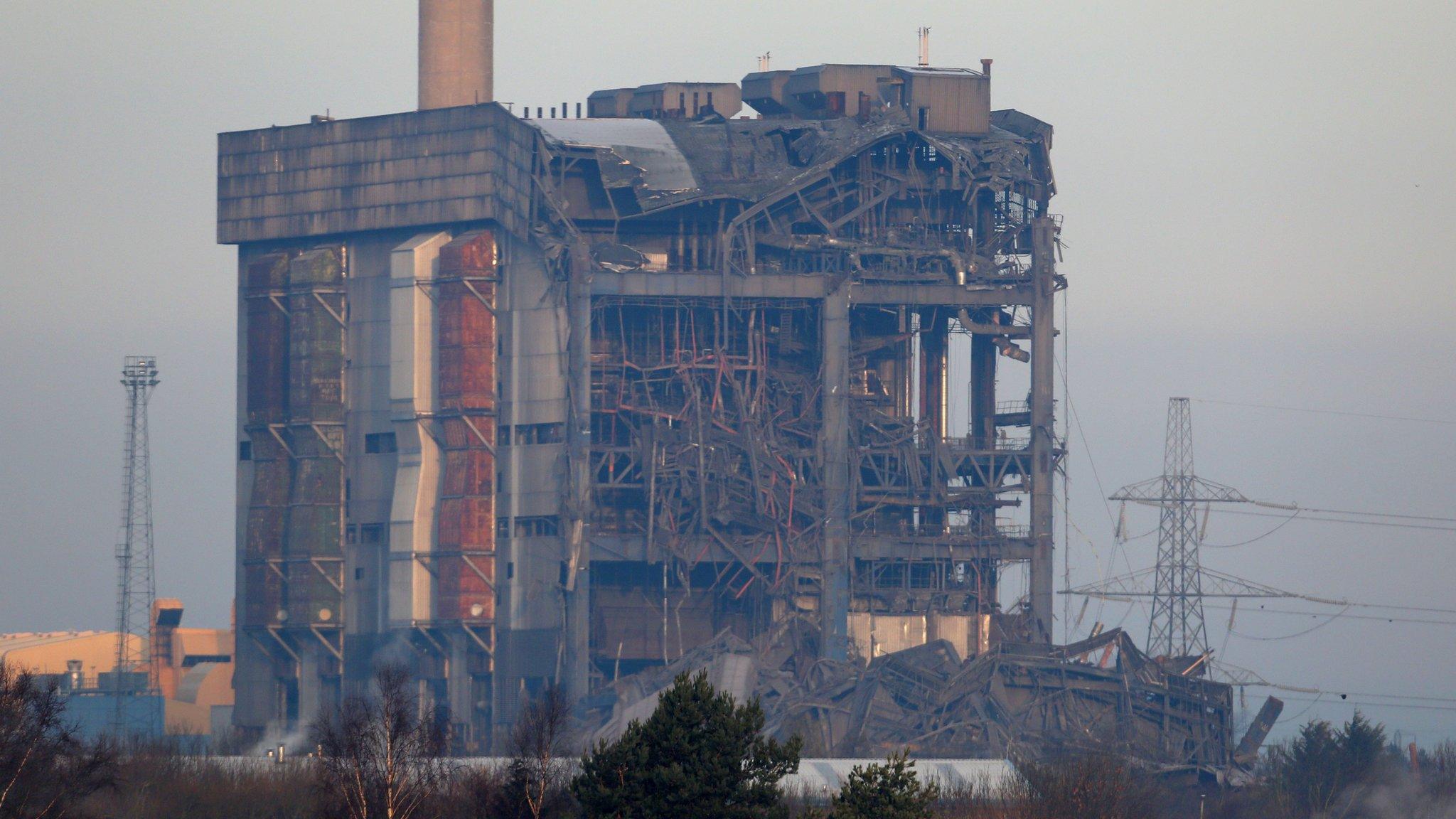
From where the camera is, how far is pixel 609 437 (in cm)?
11725

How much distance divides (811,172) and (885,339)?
9.09 m

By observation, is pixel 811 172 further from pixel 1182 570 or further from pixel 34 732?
pixel 34 732

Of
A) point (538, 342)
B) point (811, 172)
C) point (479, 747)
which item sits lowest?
point (479, 747)

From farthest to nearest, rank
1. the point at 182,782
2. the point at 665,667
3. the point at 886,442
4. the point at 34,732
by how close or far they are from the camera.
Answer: the point at 886,442
the point at 665,667
the point at 182,782
the point at 34,732

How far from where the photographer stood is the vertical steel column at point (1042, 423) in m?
118

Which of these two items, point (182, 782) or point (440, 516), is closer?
point (182, 782)

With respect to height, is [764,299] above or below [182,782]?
above

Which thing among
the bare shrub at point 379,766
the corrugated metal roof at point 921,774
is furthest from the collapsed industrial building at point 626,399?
the bare shrub at point 379,766

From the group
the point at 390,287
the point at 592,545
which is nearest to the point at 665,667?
the point at 592,545

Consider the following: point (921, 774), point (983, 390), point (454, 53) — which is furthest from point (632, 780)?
point (454, 53)

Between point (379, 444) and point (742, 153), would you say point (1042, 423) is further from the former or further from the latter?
point (379, 444)

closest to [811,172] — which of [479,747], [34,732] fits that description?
[479,747]

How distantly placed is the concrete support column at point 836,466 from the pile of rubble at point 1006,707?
647 cm

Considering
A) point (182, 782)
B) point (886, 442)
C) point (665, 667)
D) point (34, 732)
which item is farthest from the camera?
point (886, 442)
